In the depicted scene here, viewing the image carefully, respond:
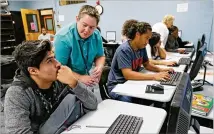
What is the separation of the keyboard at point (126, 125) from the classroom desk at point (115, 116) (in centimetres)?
3

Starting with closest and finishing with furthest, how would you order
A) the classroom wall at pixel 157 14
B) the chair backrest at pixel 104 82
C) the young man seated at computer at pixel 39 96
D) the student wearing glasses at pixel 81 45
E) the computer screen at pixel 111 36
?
the young man seated at computer at pixel 39 96
the student wearing glasses at pixel 81 45
the chair backrest at pixel 104 82
the classroom wall at pixel 157 14
the computer screen at pixel 111 36

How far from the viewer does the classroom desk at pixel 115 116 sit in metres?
1.01

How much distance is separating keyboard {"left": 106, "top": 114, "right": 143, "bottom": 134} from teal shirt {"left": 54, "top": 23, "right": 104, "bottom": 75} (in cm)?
79

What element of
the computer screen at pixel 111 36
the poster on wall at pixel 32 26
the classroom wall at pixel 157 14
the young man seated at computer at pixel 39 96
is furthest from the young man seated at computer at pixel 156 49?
the poster on wall at pixel 32 26

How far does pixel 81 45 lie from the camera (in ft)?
5.68

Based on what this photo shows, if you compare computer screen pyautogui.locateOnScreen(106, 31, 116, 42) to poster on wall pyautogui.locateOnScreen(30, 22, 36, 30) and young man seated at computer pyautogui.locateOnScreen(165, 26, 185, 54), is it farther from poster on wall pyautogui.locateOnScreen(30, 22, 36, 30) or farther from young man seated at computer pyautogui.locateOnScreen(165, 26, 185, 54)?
poster on wall pyautogui.locateOnScreen(30, 22, 36, 30)

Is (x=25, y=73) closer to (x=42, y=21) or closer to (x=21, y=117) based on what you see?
(x=21, y=117)

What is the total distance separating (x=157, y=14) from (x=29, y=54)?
444cm

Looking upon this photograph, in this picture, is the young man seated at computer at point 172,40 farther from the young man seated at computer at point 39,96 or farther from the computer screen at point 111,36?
the young man seated at computer at point 39,96

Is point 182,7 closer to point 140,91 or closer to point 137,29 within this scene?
point 137,29

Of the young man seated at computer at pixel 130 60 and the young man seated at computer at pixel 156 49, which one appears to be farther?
the young man seated at computer at pixel 156 49

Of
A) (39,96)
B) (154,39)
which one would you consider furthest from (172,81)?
(154,39)

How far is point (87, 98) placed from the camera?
116 centimetres

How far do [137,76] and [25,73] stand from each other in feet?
3.53
